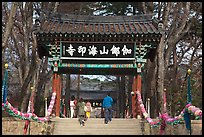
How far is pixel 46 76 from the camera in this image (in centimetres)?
2473

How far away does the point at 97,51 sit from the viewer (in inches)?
613

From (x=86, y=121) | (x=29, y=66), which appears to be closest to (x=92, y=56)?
(x=86, y=121)

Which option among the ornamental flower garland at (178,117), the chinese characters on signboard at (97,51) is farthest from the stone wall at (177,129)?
the chinese characters on signboard at (97,51)

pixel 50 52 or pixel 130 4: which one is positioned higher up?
pixel 130 4

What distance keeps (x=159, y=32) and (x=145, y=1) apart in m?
5.41

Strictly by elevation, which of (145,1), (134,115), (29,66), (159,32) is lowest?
(134,115)

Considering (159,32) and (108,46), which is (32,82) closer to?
(108,46)

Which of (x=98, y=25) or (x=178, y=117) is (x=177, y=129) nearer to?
(x=178, y=117)

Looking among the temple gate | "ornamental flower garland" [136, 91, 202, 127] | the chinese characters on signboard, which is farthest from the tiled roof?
"ornamental flower garland" [136, 91, 202, 127]

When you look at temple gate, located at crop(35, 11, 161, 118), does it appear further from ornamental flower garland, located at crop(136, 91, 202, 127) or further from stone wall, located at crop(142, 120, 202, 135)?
ornamental flower garland, located at crop(136, 91, 202, 127)

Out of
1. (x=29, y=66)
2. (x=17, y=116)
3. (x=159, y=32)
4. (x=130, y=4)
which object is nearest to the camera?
(x=17, y=116)

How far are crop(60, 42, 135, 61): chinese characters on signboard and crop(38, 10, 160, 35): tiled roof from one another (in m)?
0.61

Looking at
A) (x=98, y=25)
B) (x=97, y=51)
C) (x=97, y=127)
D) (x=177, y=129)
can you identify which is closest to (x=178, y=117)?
(x=177, y=129)

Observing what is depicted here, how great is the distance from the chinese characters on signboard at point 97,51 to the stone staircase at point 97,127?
290 centimetres
